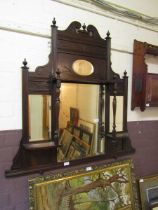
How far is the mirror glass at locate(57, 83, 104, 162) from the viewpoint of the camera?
1.65m

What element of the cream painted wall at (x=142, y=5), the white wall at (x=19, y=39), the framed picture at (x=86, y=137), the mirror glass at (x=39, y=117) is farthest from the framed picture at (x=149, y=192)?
the cream painted wall at (x=142, y=5)

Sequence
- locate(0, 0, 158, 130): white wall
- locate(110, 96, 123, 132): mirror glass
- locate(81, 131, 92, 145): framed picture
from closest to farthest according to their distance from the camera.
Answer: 1. locate(0, 0, 158, 130): white wall
2. locate(81, 131, 92, 145): framed picture
3. locate(110, 96, 123, 132): mirror glass

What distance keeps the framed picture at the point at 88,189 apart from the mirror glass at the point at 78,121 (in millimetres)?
165

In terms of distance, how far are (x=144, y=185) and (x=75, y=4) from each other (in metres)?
1.83

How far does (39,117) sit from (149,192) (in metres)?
1.38

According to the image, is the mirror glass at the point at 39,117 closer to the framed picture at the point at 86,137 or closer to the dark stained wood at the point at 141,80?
the framed picture at the point at 86,137

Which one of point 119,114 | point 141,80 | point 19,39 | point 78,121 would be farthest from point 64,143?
point 141,80

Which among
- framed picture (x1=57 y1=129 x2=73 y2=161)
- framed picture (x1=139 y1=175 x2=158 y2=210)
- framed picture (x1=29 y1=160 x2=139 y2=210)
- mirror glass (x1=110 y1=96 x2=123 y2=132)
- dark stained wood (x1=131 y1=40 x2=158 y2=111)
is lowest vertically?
framed picture (x1=139 y1=175 x2=158 y2=210)

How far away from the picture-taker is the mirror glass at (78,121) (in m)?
1.65

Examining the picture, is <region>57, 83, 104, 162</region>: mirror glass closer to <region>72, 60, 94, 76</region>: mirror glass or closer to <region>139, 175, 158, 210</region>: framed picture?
<region>72, 60, 94, 76</region>: mirror glass

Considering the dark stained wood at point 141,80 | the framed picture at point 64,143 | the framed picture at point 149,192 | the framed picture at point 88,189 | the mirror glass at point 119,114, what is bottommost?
the framed picture at point 149,192

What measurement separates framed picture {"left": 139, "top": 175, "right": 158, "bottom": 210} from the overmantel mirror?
0.35 metres

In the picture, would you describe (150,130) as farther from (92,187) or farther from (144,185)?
(92,187)

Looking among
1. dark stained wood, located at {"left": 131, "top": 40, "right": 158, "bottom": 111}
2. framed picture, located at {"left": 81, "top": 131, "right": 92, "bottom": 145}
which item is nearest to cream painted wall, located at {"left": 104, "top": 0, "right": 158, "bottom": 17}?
dark stained wood, located at {"left": 131, "top": 40, "right": 158, "bottom": 111}
